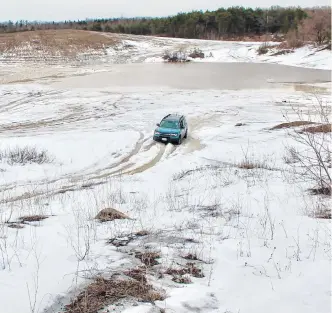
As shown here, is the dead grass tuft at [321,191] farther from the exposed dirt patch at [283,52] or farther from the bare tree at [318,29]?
the exposed dirt patch at [283,52]

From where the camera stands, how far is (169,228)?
7.50 metres

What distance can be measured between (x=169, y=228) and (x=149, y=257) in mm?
1756

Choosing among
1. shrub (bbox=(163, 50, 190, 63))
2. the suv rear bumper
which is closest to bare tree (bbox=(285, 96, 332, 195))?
the suv rear bumper

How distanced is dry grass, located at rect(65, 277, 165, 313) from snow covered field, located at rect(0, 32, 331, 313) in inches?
3.4

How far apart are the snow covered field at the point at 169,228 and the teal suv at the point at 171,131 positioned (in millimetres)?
671

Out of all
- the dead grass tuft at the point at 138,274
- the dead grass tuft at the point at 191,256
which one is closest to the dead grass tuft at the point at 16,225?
the dead grass tuft at the point at 138,274

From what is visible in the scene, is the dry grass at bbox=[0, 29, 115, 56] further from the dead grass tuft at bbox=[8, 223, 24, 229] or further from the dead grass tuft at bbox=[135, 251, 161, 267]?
the dead grass tuft at bbox=[135, 251, 161, 267]

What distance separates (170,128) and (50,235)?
1811 cm

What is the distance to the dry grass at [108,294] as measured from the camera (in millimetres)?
4332

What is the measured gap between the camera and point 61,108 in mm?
34500

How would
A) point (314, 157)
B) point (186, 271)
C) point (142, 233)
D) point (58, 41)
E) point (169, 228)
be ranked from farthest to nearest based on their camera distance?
point (58, 41) < point (314, 157) < point (169, 228) < point (142, 233) < point (186, 271)

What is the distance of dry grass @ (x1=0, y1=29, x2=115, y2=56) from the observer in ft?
272

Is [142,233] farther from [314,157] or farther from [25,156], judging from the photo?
[25,156]

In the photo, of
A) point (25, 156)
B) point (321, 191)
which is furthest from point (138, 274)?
point (25, 156)
